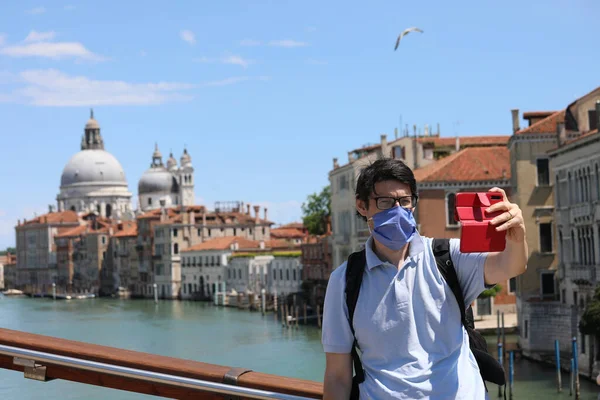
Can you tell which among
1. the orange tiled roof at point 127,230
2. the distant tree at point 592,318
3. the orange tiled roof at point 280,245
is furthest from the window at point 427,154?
the orange tiled roof at point 127,230

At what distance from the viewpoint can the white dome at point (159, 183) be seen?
A: 102 meters

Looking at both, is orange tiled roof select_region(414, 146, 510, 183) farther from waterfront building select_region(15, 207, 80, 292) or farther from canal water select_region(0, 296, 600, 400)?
waterfront building select_region(15, 207, 80, 292)

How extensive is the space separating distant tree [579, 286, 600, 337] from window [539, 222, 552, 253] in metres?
5.99

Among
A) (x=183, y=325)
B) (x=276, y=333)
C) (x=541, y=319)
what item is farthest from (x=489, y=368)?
(x=183, y=325)

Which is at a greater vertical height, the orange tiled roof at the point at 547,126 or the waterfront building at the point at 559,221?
the orange tiled roof at the point at 547,126

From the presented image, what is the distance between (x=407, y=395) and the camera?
2.57 meters

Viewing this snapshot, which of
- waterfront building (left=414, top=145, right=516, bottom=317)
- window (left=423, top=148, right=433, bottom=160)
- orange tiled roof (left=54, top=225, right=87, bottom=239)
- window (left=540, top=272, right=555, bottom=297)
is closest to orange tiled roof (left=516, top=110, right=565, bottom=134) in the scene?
window (left=540, top=272, right=555, bottom=297)

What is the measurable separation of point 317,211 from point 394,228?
63623mm

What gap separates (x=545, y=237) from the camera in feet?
84.7

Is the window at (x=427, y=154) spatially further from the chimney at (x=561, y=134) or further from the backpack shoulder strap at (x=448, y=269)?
the backpack shoulder strap at (x=448, y=269)

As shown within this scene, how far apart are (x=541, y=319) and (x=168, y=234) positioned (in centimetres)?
5391

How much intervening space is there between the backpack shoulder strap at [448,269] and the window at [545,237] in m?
23.5

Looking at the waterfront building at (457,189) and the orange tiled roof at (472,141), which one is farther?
the orange tiled roof at (472,141)

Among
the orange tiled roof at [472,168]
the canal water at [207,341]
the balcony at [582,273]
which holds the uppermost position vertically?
the orange tiled roof at [472,168]
